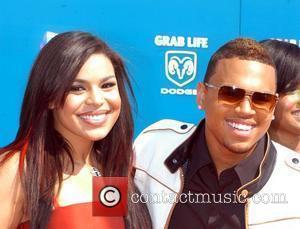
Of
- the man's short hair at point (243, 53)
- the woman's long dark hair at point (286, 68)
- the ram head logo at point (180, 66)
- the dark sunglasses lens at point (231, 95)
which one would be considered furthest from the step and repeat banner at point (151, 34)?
the dark sunglasses lens at point (231, 95)

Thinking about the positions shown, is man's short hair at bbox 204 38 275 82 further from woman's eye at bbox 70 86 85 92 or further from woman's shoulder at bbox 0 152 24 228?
woman's shoulder at bbox 0 152 24 228

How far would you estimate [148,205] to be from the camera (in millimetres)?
1706

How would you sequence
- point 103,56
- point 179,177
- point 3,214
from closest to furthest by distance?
point 3,214 < point 103,56 < point 179,177

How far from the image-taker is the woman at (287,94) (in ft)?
6.57

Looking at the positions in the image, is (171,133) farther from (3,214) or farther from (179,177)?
(3,214)

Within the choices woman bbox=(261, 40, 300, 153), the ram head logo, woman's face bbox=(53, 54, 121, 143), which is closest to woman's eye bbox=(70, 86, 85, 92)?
woman's face bbox=(53, 54, 121, 143)

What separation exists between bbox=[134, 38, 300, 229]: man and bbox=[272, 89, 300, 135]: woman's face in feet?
1.15

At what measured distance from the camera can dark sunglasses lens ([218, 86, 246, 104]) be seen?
154 centimetres

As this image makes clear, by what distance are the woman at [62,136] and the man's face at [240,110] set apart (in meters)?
0.31

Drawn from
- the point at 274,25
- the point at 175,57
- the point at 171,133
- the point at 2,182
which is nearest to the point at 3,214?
the point at 2,182

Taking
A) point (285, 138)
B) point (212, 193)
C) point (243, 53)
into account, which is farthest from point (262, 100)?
point (285, 138)

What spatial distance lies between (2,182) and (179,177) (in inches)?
22.3

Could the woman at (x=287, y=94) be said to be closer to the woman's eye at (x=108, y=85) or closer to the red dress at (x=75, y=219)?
the woman's eye at (x=108, y=85)

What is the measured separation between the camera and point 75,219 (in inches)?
58.3
